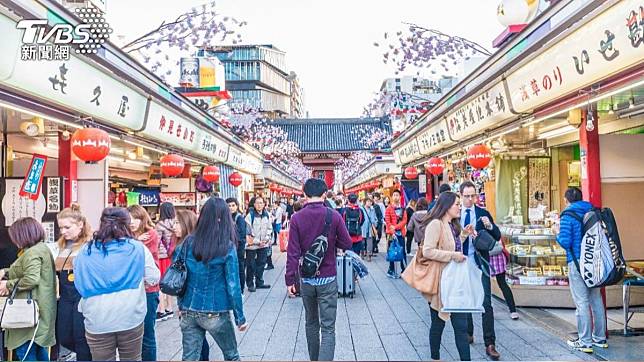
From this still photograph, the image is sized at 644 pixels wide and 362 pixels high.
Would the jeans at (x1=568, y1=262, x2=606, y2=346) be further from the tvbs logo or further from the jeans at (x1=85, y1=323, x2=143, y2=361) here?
the tvbs logo

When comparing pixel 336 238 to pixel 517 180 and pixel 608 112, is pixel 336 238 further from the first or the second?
pixel 517 180

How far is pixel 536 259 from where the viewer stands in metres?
8.41

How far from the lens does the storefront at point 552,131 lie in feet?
16.6

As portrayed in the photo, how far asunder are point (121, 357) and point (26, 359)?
4.38 ft

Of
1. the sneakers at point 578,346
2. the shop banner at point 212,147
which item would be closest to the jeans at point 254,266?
the shop banner at point 212,147

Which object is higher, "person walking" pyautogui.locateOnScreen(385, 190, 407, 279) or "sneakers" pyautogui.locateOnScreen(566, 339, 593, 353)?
"person walking" pyautogui.locateOnScreen(385, 190, 407, 279)

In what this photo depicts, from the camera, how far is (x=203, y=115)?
1233 cm

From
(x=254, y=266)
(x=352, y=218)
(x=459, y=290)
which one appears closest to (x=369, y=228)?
(x=352, y=218)

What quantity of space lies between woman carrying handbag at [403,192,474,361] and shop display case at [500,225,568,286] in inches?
145

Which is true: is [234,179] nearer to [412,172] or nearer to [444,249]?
[412,172]

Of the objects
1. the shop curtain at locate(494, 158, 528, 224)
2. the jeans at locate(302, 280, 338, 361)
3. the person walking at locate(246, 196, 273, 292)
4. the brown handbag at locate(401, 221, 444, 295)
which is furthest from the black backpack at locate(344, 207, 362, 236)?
the jeans at locate(302, 280, 338, 361)

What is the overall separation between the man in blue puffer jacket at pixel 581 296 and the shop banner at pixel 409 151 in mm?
9545

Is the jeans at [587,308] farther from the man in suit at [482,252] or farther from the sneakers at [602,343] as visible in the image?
the man in suit at [482,252]

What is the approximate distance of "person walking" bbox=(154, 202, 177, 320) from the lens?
311 inches
